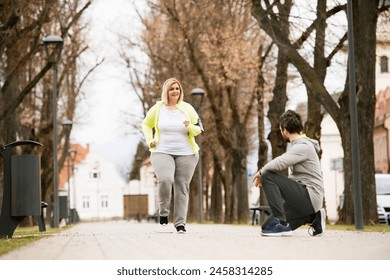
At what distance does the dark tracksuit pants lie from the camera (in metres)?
8.31

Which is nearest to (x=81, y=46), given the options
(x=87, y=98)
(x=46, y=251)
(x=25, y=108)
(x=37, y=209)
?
(x=25, y=108)

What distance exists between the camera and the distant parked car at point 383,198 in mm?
21656

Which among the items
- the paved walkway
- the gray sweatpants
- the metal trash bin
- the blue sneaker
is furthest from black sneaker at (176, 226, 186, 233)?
the metal trash bin

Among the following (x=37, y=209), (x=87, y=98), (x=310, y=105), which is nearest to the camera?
(x=37, y=209)

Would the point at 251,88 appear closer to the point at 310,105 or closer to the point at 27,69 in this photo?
the point at 27,69

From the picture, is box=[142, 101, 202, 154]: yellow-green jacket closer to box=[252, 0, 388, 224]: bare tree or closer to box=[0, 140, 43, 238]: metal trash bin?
box=[0, 140, 43, 238]: metal trash bin

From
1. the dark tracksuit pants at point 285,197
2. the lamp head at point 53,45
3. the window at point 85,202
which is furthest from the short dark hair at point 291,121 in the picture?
the window at point 85,202

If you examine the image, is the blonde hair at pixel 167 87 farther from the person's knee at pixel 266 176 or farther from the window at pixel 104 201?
the window at pixel 104 201

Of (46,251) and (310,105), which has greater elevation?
(310,105)

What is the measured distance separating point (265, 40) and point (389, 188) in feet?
26.6

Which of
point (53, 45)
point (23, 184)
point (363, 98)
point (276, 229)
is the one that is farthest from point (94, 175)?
point (276, 229)

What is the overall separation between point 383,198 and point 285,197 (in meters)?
15.0

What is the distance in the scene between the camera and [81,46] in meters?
33.8

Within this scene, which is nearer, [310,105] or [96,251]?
[96,251]
